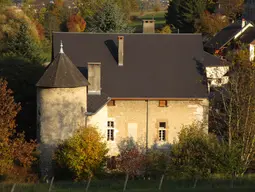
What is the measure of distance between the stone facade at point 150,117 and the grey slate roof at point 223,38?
25.7 metres

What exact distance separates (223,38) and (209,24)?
8.25 m

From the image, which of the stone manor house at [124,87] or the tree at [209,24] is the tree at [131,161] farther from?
the tree at [209,24]

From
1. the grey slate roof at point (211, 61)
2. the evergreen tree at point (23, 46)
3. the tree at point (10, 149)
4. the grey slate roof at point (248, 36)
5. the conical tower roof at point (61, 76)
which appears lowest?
the tree at point (10, 149)

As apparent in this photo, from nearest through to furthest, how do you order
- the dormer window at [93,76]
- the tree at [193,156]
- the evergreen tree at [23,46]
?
the tree at [193,156] < the dormer window at [93,76] < the evergreen tree at [23,46]

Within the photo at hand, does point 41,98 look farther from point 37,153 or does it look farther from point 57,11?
point 57,11

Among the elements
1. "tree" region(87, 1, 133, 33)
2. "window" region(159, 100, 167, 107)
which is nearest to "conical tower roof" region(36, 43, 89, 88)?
"window" region(159, 100, 167, 107)

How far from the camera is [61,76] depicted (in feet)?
94.0

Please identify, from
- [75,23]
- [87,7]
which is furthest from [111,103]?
[87,7]

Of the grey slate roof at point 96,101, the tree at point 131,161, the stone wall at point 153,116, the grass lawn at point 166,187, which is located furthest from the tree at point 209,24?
the grass lawn at point 166,187

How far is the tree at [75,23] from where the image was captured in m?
75.6

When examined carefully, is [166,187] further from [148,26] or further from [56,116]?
[148,26]

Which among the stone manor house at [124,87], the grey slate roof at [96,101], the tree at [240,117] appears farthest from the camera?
the grey slate roof at [96,101]

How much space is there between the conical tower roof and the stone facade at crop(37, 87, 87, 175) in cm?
Answer: 29

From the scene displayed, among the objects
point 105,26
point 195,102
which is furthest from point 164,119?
point 105,26
